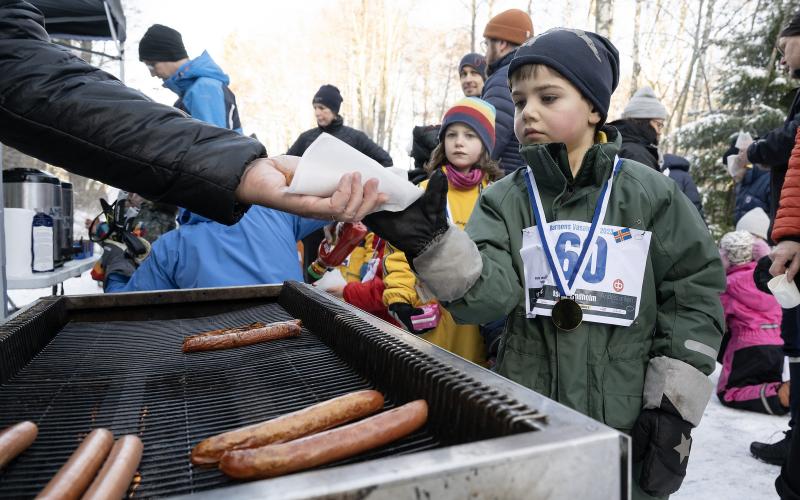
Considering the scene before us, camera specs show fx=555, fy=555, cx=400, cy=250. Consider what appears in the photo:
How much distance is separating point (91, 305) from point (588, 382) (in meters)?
2.17

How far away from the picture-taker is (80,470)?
1.01m

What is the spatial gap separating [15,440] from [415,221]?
40.3 inches

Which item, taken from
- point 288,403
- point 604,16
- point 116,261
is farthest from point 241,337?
point 604,16

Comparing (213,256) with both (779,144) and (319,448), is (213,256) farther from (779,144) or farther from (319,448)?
(779,144)

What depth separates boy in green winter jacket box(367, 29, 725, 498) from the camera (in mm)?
1822

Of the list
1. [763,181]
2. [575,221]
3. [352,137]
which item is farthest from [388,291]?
[763,181]

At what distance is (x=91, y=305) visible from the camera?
8.35 feet

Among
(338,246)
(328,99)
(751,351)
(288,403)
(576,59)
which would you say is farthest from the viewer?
(328,99)

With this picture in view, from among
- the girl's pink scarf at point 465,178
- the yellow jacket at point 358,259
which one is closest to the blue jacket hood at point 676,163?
the yellow jacket at point 358,259

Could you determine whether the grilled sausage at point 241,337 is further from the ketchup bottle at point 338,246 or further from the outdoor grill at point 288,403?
the ketchup bottle at point 338,246

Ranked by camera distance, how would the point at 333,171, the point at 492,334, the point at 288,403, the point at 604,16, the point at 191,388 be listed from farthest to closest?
the point at 604,16, the point at 492,334, the point at 191,388, the point at 288,403, the point at 333,171

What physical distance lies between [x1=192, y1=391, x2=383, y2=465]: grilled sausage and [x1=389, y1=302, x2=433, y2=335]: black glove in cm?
197

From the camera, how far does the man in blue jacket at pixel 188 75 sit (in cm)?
539

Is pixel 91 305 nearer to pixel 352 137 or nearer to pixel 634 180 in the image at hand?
pixel 634 180
